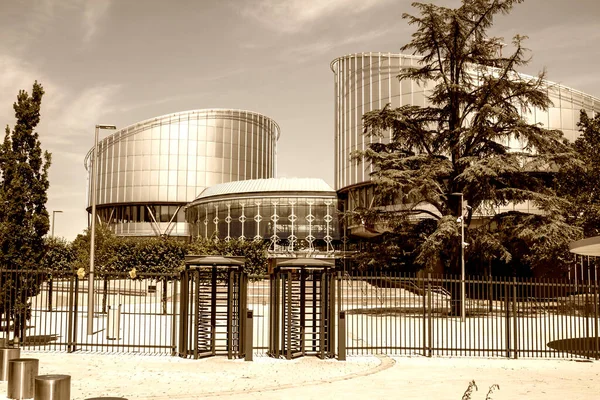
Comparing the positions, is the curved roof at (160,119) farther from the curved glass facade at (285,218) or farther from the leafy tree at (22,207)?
the leafy tree at (22,207)

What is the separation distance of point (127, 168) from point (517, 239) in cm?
Result: 7897

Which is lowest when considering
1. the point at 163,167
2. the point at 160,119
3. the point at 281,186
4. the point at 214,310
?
the point at 214,310

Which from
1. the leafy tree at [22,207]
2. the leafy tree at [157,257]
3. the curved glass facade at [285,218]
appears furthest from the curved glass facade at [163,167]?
the leafy tree at [22,207]

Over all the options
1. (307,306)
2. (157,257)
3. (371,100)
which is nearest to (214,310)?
(307,306)

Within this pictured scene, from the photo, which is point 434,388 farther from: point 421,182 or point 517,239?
point 517,239

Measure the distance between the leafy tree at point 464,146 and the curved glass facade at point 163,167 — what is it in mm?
69844

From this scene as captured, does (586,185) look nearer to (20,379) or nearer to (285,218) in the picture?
(285,218)

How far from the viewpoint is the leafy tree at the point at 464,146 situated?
30703 mm

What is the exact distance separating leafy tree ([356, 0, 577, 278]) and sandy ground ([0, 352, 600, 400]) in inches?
563

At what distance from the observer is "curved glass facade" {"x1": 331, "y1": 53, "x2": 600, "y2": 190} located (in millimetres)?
58281

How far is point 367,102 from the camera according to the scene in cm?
6266

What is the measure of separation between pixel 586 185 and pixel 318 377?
28.9m

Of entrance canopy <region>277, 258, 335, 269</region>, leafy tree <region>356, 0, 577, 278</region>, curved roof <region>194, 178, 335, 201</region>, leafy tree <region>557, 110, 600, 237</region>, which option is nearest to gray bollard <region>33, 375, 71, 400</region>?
entrance canopy <region>277, 258, 335, 269</region>

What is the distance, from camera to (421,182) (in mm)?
30703
